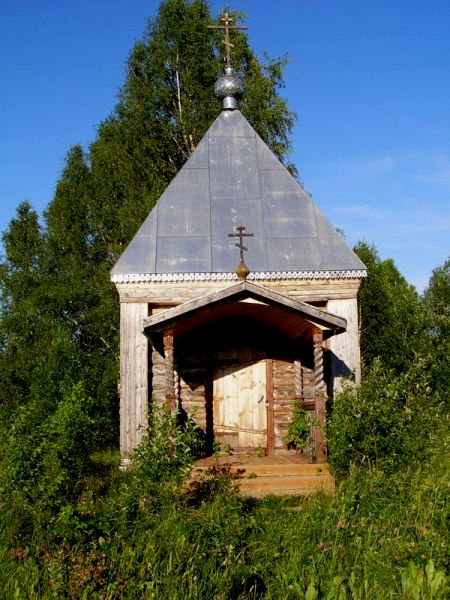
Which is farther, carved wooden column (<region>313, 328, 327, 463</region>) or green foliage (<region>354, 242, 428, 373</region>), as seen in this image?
green foliage (<region>354, 242, 428, 373</region>)

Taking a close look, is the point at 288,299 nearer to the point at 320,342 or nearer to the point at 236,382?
the point at 320,342

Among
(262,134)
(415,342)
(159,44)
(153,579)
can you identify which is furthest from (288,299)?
(159,44)

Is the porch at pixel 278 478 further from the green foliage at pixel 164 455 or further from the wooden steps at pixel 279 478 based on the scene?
the green foliage at pixel 164 455

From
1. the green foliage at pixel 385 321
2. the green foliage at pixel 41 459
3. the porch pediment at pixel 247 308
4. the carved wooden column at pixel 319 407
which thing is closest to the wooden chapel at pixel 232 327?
the porch pediment at pixel 247 308

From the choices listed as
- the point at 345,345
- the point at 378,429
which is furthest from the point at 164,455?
the point at 345,345

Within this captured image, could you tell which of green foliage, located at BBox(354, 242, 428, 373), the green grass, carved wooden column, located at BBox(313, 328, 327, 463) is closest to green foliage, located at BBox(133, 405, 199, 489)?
the green grass

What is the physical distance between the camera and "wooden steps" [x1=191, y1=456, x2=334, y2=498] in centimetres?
732

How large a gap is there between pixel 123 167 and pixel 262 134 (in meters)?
4.85

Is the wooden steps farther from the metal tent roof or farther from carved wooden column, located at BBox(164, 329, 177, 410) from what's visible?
the metal tent roof

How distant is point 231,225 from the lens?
34.3 ft

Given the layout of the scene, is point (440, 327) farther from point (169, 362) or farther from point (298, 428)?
point (169, 362)

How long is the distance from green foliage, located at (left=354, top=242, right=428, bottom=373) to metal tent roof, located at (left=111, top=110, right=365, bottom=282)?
9554 millimetres

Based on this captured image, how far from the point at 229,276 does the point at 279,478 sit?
3.54 m

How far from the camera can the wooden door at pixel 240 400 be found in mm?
9883
